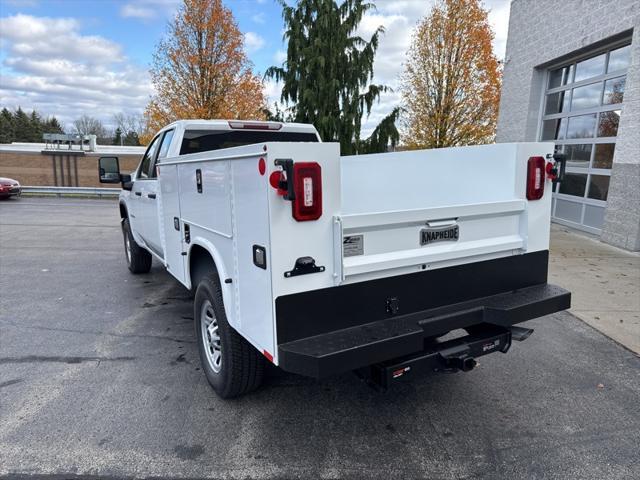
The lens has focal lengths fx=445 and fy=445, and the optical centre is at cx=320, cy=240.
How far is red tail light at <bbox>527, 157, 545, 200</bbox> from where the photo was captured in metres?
3.19

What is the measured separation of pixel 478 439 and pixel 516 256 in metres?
1.28

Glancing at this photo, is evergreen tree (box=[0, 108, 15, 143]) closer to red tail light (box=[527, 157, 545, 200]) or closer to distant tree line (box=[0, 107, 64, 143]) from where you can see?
distant tree line (box=[0, 107, 64, 143])

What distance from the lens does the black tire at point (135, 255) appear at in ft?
22.2

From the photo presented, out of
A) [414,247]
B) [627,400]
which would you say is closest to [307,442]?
[414,247]

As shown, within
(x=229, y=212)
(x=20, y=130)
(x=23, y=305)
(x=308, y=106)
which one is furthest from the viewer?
(x=20, y=130)

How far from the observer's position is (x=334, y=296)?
8.20 ft

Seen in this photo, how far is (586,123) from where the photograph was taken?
10.5 meters

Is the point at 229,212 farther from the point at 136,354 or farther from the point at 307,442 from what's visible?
the point at 136,354

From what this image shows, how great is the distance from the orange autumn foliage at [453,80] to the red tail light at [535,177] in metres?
13.6

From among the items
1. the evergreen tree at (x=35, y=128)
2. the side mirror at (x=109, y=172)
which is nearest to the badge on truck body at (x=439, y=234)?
the side mirror at (x=109, y=172)

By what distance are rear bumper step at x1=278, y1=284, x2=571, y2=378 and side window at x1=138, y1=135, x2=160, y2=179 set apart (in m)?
3.72

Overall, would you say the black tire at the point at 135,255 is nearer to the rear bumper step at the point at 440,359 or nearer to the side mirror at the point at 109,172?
the side mirror at the point at 109,172

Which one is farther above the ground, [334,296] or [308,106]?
[308,106]

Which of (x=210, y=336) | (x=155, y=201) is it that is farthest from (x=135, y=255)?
(x=210, y=336)
